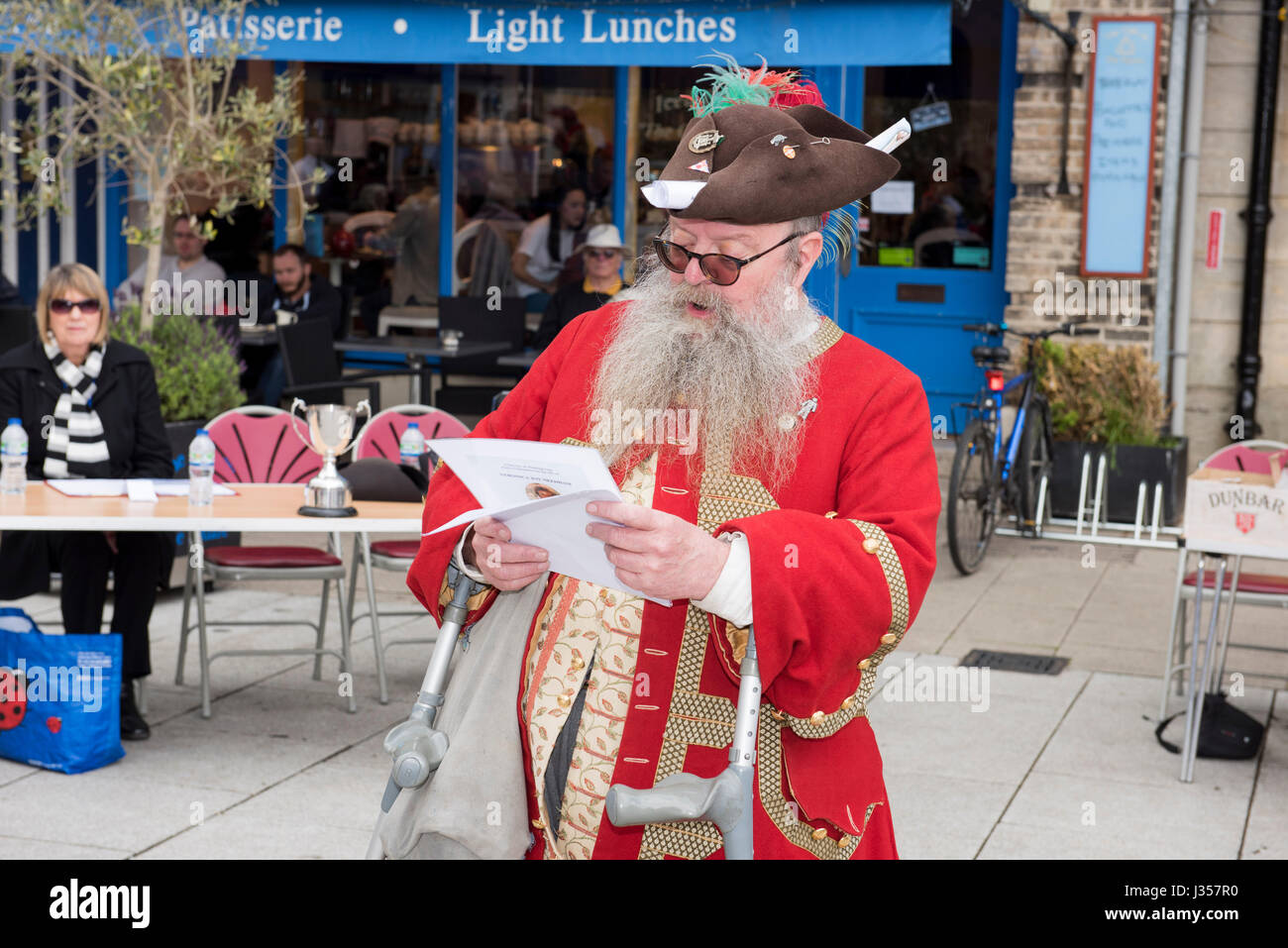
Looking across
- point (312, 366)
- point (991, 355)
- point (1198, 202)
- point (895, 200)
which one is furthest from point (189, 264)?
point (1198, 202)

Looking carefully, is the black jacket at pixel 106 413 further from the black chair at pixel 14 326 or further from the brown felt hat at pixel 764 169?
the black chair at pixel 14 326

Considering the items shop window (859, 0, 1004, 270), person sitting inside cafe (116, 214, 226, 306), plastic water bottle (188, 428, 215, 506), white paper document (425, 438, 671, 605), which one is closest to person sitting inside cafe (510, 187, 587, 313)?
person sitting inside cafe (116, 214, 226, 306)

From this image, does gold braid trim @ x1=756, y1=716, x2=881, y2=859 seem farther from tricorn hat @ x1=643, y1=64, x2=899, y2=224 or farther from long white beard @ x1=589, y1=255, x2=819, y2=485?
tricorn hat @ x1=643, y1=64, x2=899, y2=224

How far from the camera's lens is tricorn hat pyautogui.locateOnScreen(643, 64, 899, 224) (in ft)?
7.70

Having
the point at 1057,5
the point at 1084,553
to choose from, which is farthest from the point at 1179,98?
the point at 1084,553

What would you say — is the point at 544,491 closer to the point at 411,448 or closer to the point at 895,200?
the point at 411,448

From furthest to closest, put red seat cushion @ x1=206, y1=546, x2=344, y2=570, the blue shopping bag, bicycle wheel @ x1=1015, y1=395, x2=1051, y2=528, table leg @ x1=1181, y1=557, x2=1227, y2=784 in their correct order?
bicycle wheel @ x1=1015, y1=395, x2=1051, y2=528
red seat cushion @ x1=206, y1=546, x2=344, y2=570
table leg @ x1=1181, y1=557, x2=1227, y2=784
the blue shopping bag

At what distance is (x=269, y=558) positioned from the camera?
5.88m

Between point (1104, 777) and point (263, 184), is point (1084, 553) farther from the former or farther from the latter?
point (263, 184)

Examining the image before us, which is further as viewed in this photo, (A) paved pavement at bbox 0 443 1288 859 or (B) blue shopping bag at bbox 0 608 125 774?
(B) blue shopping bag at bbox 0 608 125 774

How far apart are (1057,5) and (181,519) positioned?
6.59 metres

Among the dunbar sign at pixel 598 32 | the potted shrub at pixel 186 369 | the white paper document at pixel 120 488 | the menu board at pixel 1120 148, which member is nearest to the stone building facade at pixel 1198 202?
the menu board at pixel 1120 148

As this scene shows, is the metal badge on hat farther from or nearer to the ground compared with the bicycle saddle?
farther from the ground

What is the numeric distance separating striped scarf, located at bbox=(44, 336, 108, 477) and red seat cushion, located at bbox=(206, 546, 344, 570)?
0.56 m
